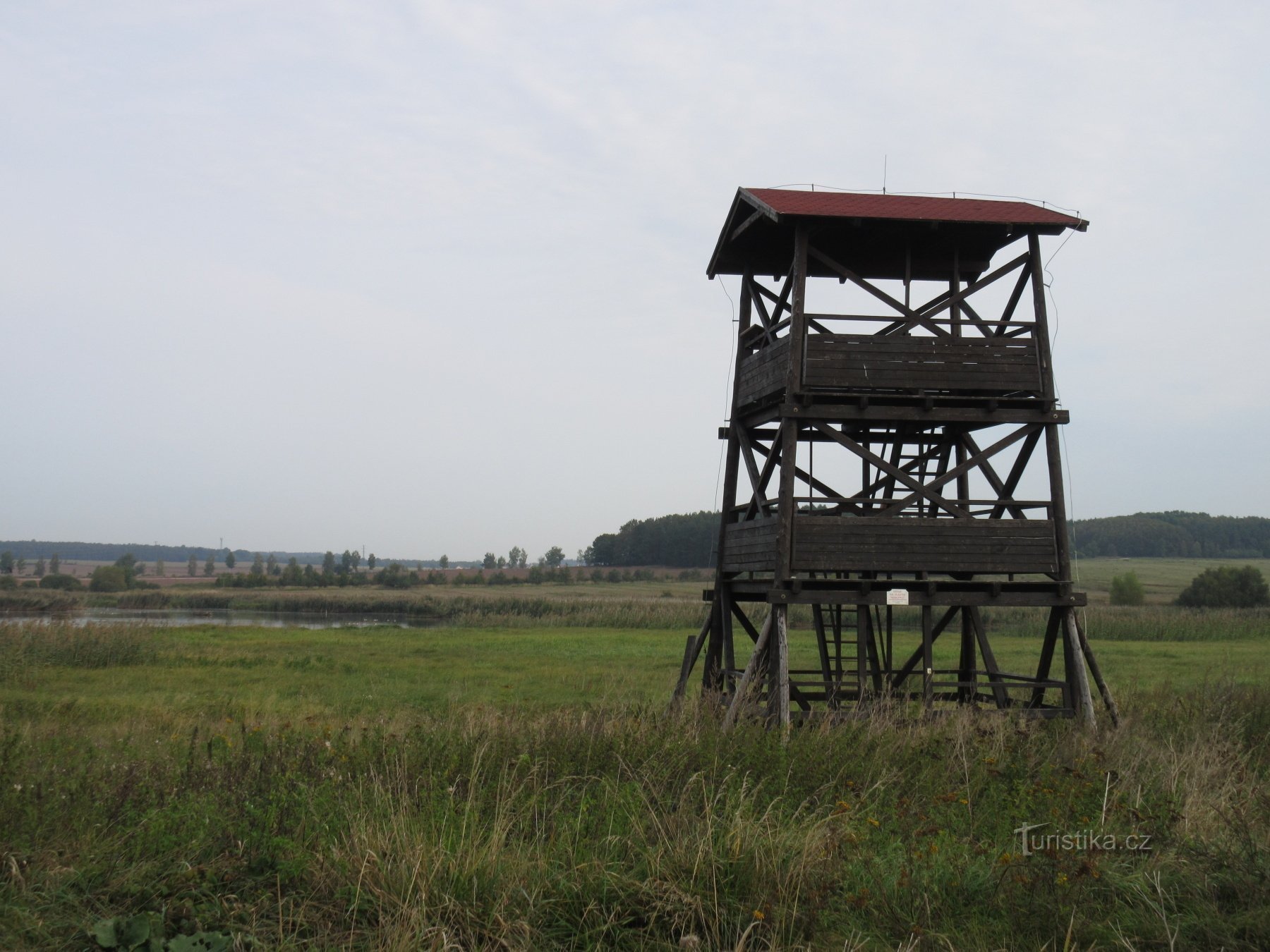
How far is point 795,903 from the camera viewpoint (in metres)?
6.02

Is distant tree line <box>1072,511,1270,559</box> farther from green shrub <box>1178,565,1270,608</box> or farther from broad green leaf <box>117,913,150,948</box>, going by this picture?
broad green leaf <box>117,913,150,948</box>

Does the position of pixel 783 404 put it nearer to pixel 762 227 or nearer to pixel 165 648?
pixel 762 227

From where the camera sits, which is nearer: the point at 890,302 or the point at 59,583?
the point at 890,302

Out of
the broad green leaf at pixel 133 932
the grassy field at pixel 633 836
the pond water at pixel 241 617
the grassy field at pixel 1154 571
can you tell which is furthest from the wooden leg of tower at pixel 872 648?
the grassy field at pixel 1154 571

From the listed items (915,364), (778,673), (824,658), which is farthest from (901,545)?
(824,658)

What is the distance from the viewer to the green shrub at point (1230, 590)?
67.6m

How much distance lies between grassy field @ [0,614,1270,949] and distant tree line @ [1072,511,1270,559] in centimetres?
16137

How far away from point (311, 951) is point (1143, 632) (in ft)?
139

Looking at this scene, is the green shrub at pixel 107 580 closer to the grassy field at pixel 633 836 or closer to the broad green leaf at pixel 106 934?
the grassy field at pixel 633 836

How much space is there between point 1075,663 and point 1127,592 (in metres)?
64.3

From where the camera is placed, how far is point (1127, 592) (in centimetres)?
7306

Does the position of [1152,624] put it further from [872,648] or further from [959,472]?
[959,472]

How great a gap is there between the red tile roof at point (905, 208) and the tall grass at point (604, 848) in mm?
8536

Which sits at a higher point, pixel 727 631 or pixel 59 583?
pixel 727 631
